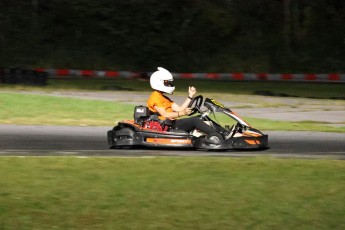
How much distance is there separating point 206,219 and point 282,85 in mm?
23352

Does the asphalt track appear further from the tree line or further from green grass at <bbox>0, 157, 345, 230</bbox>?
the tree line

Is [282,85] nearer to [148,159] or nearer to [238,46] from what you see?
[238,46]

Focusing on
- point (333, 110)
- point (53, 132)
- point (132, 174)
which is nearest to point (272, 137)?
point (53, 132)

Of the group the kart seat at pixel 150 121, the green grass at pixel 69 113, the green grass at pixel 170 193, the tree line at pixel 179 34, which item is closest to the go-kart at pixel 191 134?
the kart seat at pixel 150 121

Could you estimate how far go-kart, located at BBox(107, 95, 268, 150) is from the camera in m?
11.1

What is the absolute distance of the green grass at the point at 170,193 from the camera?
263 inches

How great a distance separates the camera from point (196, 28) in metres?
37.7

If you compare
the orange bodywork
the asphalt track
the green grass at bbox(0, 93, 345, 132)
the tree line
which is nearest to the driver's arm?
the orange bodywork

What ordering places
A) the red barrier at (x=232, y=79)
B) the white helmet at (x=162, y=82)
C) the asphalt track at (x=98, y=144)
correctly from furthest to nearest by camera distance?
1. the red barrier at (x=232, y=79)
2. the white helmet at (x=162, y=82)
3. the asphalt track at (x=98, y=144)

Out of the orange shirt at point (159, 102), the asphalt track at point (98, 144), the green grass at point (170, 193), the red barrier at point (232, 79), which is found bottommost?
the green grass at point (170, 193)

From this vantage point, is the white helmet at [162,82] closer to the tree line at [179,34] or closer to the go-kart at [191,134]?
the go-kart at [191,134]

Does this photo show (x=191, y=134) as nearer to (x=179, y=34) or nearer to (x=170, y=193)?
(x=170, y=193)

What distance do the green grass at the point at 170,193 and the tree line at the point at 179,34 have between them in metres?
25.7

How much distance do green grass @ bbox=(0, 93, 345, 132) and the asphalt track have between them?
41.7 inches
